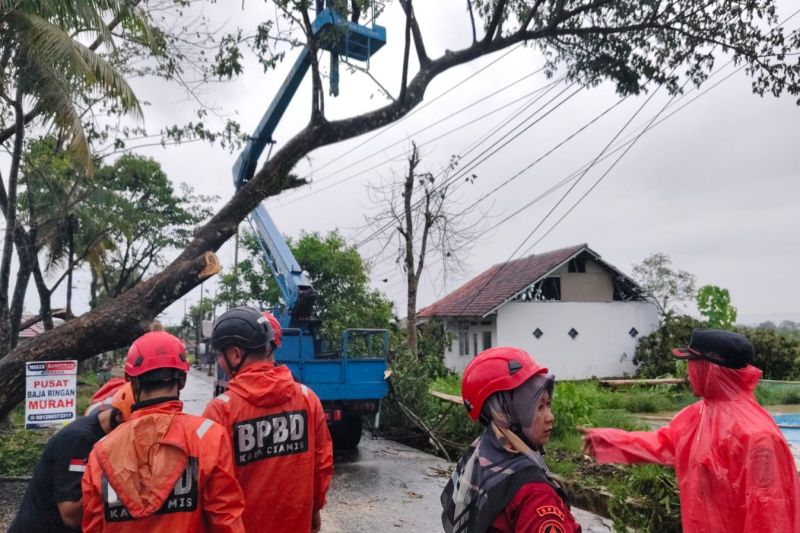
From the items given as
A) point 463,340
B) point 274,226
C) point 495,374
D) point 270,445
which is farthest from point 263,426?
point 463,340

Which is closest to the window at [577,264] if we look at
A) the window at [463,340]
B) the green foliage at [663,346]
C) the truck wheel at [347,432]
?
the green foliage at [663,346]

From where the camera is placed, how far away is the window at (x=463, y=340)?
26922mm

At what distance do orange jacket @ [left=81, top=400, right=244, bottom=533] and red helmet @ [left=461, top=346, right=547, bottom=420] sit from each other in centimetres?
105

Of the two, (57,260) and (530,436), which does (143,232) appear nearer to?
(57,260)

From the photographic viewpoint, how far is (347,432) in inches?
429

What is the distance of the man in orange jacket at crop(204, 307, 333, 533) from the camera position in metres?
3.17

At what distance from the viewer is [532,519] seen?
174cm

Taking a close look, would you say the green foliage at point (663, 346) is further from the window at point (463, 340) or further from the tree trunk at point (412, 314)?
the tree trunk at point (412, 314)

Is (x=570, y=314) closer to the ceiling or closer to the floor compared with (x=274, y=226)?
closer to the floor

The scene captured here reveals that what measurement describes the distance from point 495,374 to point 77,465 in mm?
1698

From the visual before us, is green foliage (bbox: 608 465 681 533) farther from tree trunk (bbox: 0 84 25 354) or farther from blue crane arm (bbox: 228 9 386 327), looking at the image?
tree trunk (bbox: 0 84 25 354)

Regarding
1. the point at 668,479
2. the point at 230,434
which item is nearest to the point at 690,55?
the point at 668,479

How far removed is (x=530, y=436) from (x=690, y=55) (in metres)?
8.12

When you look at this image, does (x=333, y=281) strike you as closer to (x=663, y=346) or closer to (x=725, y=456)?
(x=663, y=346)
